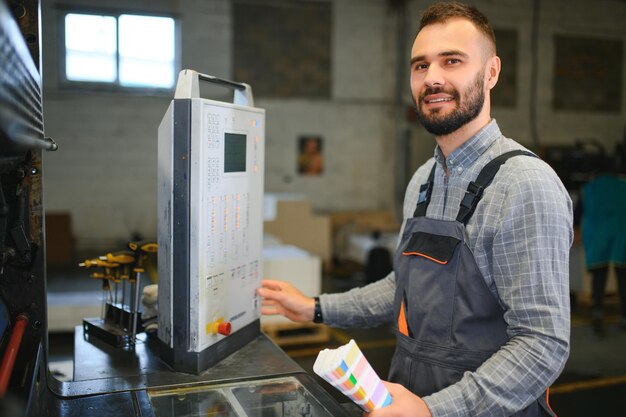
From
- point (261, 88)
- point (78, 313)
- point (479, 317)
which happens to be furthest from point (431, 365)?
point (261, 88)

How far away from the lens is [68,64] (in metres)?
7.93

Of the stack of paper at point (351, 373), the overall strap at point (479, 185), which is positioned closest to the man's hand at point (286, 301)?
the overall strap at point (479, 185)

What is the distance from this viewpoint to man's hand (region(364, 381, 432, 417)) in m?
1.15

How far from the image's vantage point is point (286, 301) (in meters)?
1.80

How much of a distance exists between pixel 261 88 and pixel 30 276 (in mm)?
7574

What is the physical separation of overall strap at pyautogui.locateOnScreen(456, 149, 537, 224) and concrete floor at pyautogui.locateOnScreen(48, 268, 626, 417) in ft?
8.35

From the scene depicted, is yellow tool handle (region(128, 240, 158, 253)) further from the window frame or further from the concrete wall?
the window frame

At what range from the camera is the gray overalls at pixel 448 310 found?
4.50 feet

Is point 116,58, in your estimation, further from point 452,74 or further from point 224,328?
point 452,74

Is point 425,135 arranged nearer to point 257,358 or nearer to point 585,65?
point 585,65

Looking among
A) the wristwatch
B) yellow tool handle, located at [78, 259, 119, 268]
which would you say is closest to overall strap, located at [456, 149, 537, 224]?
the wristwatch

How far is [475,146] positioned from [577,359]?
3860 mm

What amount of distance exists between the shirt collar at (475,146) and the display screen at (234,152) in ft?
1.85

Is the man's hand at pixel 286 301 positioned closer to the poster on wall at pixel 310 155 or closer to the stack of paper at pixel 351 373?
the stack of paper at pixel 351 373
